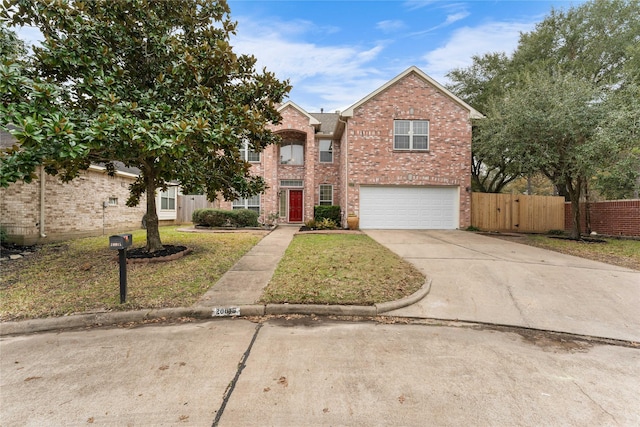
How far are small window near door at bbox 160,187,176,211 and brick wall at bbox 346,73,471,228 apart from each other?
11071mm

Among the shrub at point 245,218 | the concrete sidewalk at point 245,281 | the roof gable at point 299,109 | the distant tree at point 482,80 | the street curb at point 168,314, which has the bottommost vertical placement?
the street curb at point 168,314

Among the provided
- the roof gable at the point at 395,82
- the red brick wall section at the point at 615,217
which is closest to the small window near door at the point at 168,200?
the roof gable at the point at 395,82

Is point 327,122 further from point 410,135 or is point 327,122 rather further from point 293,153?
point 410,135

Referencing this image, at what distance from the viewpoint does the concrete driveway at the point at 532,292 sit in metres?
4.30

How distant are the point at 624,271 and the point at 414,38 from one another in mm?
9964

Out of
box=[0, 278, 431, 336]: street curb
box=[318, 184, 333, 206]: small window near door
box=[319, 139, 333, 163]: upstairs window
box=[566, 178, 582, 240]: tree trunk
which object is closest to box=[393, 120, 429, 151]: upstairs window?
box=[319, 139, 333, 163]: upstairs window

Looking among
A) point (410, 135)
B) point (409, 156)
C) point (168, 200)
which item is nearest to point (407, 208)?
point (409, 156)

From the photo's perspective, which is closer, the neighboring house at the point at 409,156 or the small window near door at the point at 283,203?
the neighboring house at the point at 409,156

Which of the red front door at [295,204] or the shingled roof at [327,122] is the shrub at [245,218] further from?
the shingled roof at [327,122]

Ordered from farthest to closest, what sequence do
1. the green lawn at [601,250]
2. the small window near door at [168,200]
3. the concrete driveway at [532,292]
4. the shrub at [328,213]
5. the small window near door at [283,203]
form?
the small window near door at [283,203]
the small window near door at [168,200]
the shrub at [328,213]
the green lawn at [601,250]
the concrete driveway at [532,292]

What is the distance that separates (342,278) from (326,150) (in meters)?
13.6

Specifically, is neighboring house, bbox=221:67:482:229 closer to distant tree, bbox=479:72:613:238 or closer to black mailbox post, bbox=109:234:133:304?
distant tree, bbox=479:72:613:238

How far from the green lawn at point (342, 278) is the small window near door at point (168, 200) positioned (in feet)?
41.2

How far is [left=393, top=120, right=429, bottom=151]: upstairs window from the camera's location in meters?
14.4
